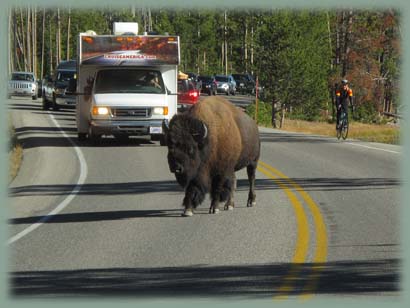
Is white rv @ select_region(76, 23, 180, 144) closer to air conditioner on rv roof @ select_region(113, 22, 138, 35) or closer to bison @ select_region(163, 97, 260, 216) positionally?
air conditioner on rv roof @ select_region(113, 22, 138, 35)

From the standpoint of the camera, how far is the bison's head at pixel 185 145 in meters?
13.6

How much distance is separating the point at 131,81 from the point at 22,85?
36744mm

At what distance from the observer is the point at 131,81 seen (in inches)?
1081

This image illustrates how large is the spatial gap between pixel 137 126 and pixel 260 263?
16342mm

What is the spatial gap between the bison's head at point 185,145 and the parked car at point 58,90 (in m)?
32.4

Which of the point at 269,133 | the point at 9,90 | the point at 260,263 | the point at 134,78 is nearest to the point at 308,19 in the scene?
the point at 9,90

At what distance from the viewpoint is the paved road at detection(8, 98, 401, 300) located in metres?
9.67

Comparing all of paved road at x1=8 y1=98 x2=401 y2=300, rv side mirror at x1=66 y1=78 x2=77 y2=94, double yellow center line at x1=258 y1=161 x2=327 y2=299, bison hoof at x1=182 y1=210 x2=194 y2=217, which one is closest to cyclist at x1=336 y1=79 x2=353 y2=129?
paved road at x1=8 y1=98 x2=401 y2=300

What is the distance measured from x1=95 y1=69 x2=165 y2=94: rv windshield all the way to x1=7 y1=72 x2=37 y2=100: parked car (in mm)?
36259

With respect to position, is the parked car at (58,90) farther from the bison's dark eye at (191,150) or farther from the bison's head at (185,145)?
the bison's dark eye at (191,150)

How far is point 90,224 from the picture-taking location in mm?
13812

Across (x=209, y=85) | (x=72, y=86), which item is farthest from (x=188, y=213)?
(x=209, y=85)

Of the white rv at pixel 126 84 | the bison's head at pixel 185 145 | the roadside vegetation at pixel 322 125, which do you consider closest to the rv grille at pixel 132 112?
the white rv at pixel 126 84

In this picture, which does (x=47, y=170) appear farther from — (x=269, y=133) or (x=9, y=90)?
(x=9, y=90)
